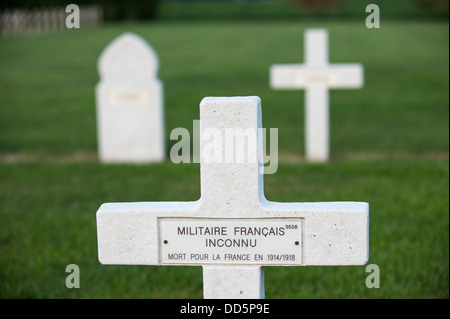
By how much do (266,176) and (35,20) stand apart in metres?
31.4

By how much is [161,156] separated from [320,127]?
1.76 meters

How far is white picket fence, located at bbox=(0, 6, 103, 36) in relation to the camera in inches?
1346

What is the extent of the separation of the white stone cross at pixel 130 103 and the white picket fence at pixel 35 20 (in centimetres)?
2556

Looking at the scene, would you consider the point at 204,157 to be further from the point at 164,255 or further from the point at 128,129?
the point at 128,129

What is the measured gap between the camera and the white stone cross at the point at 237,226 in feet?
9.00

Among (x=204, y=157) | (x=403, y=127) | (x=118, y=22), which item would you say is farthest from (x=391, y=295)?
(x=118, y=22)

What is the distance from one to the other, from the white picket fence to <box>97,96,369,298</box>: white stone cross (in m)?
A: 31.2

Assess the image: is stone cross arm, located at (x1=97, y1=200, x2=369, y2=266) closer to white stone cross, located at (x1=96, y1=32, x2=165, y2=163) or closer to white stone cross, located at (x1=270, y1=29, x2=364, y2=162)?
white stone cross, located at (x1=96, y1=32, x2=165, y2=163)
